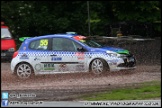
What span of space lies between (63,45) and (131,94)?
4.66m

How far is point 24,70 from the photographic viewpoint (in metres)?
12.6

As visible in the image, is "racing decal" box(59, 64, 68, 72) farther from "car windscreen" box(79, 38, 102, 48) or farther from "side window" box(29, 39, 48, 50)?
"car windscreen" box(79, 38, 102, 48)

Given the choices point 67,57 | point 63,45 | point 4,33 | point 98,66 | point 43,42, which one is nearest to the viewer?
point 98,66

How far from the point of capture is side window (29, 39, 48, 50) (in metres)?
12.6

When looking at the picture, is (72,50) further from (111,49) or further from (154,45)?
(154,45)

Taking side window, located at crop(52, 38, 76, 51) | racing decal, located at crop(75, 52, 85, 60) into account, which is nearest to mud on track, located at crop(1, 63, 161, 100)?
racing decal, located at crop(75, 52, 85, 60)

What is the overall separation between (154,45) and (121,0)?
24.7 ft

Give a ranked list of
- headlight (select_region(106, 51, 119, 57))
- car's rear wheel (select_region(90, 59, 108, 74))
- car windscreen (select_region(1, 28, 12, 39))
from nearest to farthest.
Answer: car's rear wheel (select_region(90, 59, 108, 74)) → headlight (select_region(106, 51, 119, 57)) → car windscreen (select_region(1, 28, 12, 39))

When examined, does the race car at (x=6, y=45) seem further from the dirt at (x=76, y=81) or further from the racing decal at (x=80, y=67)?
the racing decal at (x=80, y=67)

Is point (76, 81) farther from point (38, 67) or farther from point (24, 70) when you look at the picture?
point (24, 70)

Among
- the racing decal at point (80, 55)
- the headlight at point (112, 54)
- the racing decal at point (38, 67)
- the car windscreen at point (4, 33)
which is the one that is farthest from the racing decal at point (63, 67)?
the car windscreen at point (4, 33)

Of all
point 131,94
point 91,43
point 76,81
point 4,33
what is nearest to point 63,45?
point 91,43

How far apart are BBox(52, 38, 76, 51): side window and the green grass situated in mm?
3595

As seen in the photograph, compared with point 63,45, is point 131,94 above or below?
below
